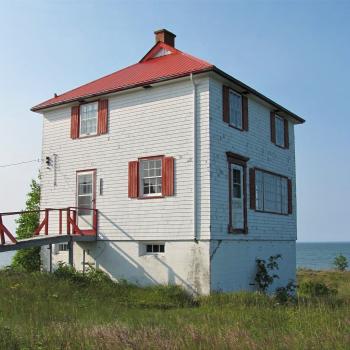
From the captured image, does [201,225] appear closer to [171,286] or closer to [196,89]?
[171,286]

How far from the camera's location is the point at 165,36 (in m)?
23.7

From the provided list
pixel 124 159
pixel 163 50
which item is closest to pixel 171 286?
pixel 124 159

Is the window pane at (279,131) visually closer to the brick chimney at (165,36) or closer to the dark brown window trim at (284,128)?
the dark brown window trim at (284,128)

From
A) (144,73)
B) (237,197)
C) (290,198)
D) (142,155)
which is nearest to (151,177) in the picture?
(142,155)

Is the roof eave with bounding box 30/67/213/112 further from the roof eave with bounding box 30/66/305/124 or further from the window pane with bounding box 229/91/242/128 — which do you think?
the window pane with bounding box 229/91/242/128

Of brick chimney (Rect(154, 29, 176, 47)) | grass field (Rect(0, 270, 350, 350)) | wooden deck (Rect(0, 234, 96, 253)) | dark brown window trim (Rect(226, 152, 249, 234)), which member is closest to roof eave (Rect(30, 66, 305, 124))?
dark brown window trim (Rect(226, 152, 249, 234))

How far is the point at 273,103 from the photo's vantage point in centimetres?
2206

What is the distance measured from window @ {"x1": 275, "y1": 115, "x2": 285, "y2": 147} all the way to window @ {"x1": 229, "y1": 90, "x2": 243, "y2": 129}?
150 inches

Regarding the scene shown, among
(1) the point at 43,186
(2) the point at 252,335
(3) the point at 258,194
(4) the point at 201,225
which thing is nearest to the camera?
(2) the point at 252,335

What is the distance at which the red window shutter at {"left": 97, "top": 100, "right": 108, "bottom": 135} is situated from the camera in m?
20.7

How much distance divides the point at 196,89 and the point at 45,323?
10.4 m

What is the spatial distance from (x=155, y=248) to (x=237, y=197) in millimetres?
3741

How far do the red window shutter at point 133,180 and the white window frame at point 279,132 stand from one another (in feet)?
24.2

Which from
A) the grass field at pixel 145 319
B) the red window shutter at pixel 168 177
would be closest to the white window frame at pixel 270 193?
the red window shutter at pixel 168 177
